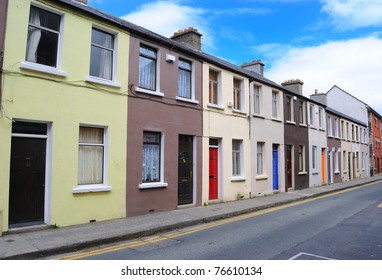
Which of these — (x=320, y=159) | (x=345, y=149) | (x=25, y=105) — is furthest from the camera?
(x=345, y=149)

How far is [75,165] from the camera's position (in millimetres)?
8844

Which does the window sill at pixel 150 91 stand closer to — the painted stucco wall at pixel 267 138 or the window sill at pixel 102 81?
the window sill at pixel 102 81

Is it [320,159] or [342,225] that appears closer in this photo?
[342,225]

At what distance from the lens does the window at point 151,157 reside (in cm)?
1095

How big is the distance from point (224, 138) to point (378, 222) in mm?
6783

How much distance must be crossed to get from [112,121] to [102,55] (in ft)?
7.16

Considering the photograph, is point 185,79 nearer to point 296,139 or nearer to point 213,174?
point 213,174

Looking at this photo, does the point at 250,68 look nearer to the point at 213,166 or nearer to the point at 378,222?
the point at 213,166

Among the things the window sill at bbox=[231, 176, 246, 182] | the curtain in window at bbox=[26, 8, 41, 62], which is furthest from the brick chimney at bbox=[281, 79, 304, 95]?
the curtain in window at bbox=[26, 8, 41, 62]

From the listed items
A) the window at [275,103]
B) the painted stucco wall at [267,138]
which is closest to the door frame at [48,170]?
the painted stucco wall at [267,138]

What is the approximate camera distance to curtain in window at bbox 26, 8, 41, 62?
8336 millimetres

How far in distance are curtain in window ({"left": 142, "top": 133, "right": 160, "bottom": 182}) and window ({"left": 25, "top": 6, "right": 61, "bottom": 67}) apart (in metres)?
3.93

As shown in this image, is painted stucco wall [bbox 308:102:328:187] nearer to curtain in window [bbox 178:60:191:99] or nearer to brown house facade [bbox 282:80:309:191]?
brown house facade [bbox 282:80:309:191]
